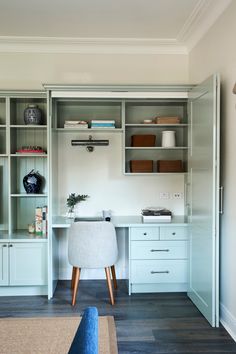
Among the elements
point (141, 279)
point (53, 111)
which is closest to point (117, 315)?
point (141, 279)

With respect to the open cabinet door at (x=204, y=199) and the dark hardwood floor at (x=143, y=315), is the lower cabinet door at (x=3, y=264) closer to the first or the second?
the dark hardwood floor at (x=143, y=315)

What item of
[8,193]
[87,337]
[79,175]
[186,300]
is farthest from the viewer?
[79,175]

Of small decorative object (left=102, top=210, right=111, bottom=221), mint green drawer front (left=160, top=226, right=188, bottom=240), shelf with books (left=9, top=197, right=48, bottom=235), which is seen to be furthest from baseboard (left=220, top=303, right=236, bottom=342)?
shelf with books (left=9, top=197, right=48, bottom=235)

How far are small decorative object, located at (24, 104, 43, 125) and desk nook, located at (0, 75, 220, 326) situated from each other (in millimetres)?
47

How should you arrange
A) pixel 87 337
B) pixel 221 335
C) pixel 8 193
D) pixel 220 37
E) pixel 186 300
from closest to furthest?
1. pixel 87 337
2. pixel 221 335
3. pixel 220 37
4. pixel 186 300
5. pixel 8 193

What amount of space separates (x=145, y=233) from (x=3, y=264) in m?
1.57

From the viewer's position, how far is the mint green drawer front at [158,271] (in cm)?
346

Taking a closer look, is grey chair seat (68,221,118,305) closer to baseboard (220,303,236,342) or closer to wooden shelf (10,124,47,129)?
baseboard (220,303,236,342)

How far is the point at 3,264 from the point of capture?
11.1 ft

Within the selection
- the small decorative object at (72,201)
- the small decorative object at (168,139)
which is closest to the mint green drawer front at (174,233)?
the small decorative object at (168,139)

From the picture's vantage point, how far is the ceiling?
9.78 ft

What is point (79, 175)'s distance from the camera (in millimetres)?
3965

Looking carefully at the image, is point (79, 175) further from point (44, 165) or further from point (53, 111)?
point (53, 111)

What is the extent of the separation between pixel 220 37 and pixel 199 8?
0.38m
